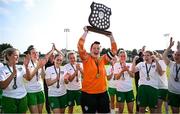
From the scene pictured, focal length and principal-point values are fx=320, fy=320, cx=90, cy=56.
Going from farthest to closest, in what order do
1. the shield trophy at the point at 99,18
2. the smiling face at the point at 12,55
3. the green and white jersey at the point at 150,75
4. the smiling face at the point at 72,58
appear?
1. the smiling face at the point at 72,58
2. the green and white jersey at the point at 150,75
3. the shield trophy at the point at 99,18
4. the smiling face at the point at 12,55

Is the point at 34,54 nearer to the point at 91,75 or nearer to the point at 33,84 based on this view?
the point at 33,84

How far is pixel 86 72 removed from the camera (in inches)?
293

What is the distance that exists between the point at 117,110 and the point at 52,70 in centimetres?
275

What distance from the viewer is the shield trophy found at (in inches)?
301

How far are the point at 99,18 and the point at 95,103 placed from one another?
206 cm

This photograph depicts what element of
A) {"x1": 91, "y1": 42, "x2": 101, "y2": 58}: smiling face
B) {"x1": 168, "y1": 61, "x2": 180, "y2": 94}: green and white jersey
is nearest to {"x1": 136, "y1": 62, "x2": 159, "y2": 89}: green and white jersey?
{"x1": 168, "y1": 61, "x2": 180, "y2": 94}: green and white jersey

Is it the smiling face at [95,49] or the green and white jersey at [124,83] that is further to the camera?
the green and white jersey at [124,83]

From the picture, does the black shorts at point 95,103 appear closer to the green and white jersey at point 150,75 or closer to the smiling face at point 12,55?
the smiling face at point 12,55

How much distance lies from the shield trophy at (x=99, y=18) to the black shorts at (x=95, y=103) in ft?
5.06

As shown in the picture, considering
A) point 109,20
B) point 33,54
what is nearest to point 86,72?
point 109,20

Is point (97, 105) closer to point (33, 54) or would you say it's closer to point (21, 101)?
point (21, 101)

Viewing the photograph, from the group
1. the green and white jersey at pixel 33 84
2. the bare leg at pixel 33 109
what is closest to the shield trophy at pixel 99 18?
the green and white jersey at pixel 33 84

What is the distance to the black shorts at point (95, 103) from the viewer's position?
24.0 ft

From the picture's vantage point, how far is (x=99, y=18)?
7.80 m
